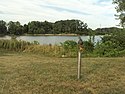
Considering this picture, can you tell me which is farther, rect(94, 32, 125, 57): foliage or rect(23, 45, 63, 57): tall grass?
rect(23, 45, 63, 57): tall grass

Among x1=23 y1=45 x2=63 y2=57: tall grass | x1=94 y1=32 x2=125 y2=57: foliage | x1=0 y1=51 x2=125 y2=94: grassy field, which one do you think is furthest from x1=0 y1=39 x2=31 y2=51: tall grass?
x1=0 y1=51 x2=125 y2=94: grassy field

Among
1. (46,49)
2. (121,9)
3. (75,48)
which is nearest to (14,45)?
(46,49)

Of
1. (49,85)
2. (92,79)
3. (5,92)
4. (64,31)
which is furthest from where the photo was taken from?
(64,31)

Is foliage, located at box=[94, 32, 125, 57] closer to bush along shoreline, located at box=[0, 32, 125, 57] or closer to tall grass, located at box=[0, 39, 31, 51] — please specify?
bush along shoreline, located at box=[0, 32, 125, 57]

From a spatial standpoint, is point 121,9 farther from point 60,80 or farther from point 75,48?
point 60,80

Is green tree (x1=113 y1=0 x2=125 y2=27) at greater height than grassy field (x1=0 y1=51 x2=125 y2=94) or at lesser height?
greater

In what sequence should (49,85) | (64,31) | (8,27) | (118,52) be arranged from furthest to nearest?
1. (8,27)
2. (64,31)
3. (118,52)
4. (49,85)

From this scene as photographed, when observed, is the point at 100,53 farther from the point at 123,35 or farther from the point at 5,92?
the point at 5,92

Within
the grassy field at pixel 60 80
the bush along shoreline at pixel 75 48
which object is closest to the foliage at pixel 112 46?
the bush along shoreline at pixel 75 48

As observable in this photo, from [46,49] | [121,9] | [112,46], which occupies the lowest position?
[46,49]

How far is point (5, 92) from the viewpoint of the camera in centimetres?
618

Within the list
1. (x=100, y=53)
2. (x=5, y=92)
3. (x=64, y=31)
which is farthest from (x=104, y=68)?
(x=64, y=31)

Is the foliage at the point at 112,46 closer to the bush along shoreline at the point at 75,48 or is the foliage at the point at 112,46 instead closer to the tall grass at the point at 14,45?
the bush along shoreline at the point at 75,48

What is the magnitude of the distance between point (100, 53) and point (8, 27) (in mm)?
38015
